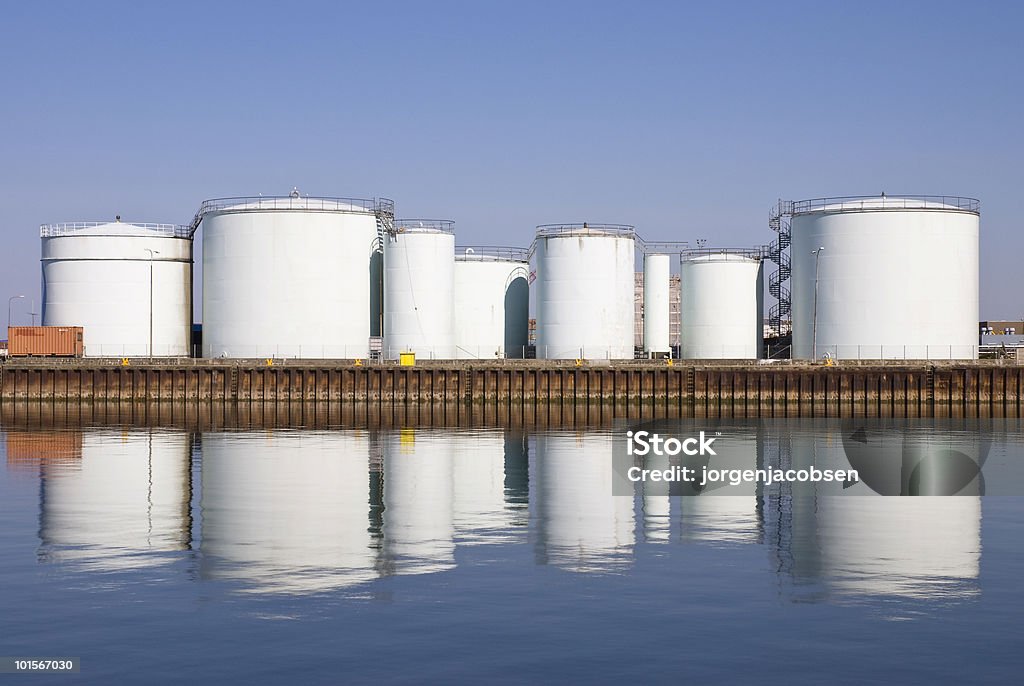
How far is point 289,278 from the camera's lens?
78.2 m

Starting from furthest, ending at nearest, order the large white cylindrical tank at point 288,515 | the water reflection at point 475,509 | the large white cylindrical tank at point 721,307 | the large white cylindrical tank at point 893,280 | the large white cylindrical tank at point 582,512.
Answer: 1. the large white cylindrical tank at point 721,307
2. the large white cylindrical tank at point 893,280
3. the large white cylindrical tank at point 582,512
4. the water reflection at point 475,509
5. the large white cylindrical tank at point 288,515

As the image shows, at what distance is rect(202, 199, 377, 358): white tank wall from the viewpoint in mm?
78438

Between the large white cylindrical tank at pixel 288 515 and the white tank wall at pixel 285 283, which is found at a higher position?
the white tank wall at pixel 285 283

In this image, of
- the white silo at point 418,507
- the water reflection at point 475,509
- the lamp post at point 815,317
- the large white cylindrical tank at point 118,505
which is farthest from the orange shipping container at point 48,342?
the lamp post at point 815,317

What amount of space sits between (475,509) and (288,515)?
186 inches

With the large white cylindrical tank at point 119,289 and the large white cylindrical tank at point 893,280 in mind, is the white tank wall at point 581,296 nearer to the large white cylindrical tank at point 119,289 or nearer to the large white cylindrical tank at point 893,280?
the large white cylindrical tank at point 893,280

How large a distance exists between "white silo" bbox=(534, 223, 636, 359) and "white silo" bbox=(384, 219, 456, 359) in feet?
22.3

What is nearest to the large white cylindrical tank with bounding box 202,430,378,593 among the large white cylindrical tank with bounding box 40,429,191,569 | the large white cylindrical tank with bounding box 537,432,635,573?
the large white cylindrical tank with bounding box 40,429,191,569

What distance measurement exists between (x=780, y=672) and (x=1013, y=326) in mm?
120743

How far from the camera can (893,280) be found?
76875mm

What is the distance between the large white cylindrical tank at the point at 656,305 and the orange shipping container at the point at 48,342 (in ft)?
131

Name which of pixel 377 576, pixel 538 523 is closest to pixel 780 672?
pixel 377 576

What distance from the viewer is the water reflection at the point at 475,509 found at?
23.3m

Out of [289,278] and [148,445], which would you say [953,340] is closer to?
[289,278]
